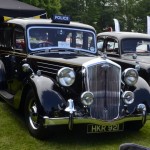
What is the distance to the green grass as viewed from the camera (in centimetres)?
512

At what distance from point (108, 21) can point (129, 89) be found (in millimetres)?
57087

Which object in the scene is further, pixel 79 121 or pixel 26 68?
pixel 26 68

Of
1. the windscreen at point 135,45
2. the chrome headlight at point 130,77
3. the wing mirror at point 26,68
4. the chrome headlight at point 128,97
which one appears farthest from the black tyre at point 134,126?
the windscreen at point 135,45

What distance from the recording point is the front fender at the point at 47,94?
5.03 meters

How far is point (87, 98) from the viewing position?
5.08 metres

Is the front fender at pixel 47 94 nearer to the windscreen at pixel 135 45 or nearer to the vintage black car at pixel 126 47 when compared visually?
the vintage black car at pixel 126 47

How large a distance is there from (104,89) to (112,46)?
4.17m

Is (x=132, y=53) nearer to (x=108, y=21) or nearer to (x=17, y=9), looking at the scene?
(x=17, y=9)

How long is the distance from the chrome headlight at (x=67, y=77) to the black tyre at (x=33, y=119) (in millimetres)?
509

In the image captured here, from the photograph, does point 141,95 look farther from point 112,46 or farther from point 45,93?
point 112,46

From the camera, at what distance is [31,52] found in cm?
621

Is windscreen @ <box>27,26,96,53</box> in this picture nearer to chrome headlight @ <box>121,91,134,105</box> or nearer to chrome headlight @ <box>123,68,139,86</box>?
chrome headlight @ <box>123,68,139,86</box>

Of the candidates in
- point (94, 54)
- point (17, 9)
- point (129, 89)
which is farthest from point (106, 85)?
point (17, 9)

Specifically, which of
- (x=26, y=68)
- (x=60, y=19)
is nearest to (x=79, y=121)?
(x=26, y=68)
